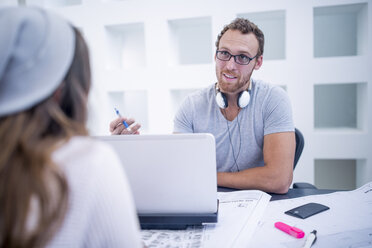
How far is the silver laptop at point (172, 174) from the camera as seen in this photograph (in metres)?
0.71

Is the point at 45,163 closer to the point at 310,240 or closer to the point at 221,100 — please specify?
the point at 310,240

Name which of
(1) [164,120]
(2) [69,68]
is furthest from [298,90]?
(2) [69,68]

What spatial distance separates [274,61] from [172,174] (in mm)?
1716

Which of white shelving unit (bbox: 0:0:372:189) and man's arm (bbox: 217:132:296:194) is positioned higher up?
white shelving unit (bbox: 0:0:372:189)

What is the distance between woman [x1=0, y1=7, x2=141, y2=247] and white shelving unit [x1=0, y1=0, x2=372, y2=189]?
134 centimetres

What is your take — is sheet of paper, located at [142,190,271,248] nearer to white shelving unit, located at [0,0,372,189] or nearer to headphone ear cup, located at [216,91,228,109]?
headphone ear cup, located at [216,91,228,109]

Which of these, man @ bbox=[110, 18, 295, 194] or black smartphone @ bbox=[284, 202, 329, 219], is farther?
man @ bbox=[110, 18, 295, 194]

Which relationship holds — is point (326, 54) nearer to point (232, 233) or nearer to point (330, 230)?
point (330, 230)

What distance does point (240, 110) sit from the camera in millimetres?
1557

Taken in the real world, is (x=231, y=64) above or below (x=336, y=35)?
below

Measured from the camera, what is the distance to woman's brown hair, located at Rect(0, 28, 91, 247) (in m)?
0.37

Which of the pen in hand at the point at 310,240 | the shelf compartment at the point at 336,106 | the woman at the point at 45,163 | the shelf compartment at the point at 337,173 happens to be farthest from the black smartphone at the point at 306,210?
the shelf compartment at the point at 337,173

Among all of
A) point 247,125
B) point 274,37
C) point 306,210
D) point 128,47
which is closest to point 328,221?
point 306,210

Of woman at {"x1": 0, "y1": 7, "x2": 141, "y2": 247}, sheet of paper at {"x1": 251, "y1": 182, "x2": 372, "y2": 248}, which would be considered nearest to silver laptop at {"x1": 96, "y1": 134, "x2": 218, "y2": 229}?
sheet of paper at {"x1": 251, "y1": 182, "x2": 372, "y2": 248}
